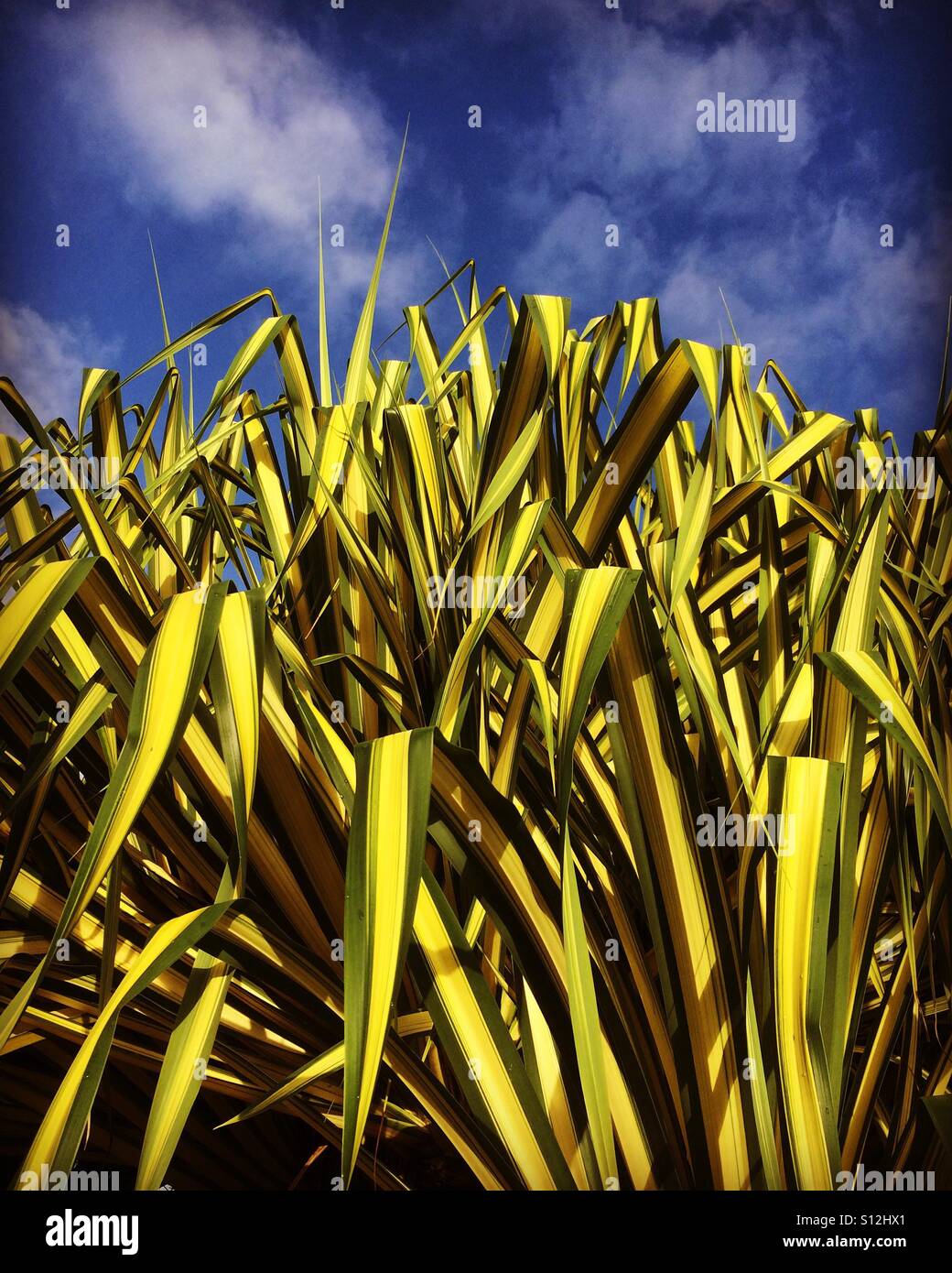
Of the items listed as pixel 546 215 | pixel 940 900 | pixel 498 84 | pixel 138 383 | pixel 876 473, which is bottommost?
pixel 940 900

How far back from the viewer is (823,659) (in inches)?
11.4

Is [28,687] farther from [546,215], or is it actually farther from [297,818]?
[546,215]

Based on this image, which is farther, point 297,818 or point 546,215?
point 546,215

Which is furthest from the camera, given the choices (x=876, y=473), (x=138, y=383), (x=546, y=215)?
(x=546, y=215)

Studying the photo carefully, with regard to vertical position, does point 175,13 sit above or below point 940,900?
above

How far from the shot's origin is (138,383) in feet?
4.06

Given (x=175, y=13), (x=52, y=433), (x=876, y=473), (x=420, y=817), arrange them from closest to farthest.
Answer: (x=420, y=817) < (x=876, y=473) < (x=52, y=433) < (x=175, y=13)

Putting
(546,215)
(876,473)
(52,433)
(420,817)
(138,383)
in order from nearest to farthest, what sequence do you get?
1. (420,817)
2. (876,473)
3. (52,433)
4. (138,383)
5. (546,215)

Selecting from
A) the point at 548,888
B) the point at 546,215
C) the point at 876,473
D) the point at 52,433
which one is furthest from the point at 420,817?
the point at 546,215

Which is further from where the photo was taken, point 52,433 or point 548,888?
point 52,433

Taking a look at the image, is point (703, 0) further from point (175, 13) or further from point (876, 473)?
point (876, 473)

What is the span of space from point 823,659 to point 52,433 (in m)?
0.60

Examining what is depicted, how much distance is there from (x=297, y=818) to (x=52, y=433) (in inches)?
18.8

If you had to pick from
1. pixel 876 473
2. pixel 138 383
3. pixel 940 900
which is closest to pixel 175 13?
pixel 138 383
